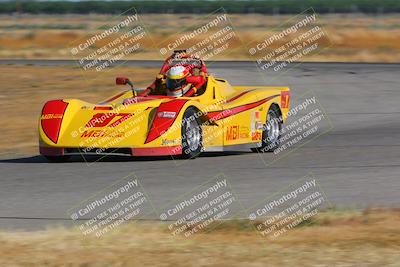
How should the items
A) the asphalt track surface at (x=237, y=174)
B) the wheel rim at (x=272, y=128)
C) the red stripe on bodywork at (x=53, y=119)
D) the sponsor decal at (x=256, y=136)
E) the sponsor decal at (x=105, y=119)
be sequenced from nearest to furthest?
the asphalt track surface at (x=237, y=174) → the sponsor decal at (x=105, y=119) → the red stripe on bodywork at (x=53, y=119) → the sponsor decal at (x=256, y=136) → the wheel rim at (x=272, y=128)

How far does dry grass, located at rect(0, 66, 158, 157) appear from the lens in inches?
748

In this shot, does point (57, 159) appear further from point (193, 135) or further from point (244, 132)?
point (244, 132)

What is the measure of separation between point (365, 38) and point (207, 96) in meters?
43.3

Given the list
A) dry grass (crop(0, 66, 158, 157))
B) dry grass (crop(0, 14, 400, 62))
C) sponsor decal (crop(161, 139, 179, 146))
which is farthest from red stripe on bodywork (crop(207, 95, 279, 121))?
dry grass (crop(0, 14, 400, 62))

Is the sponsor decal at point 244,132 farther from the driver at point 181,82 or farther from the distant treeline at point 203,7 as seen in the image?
the distant treeline at point 203,7

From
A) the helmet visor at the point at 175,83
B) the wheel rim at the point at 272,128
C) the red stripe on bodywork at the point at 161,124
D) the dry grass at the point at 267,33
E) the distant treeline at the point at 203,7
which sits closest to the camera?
the red stripe on bodywork at the point at 161,124

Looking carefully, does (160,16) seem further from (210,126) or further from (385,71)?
(210,126)

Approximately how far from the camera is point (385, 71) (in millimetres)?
33562

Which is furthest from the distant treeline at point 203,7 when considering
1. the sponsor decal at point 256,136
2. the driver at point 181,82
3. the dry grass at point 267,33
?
the driver at point 181,82

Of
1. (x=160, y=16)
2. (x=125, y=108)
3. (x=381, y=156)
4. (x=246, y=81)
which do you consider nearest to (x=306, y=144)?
(x=381, y=156)

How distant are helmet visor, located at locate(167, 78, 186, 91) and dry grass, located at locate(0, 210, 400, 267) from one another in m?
6.16

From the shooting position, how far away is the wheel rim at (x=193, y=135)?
14642 millimetres

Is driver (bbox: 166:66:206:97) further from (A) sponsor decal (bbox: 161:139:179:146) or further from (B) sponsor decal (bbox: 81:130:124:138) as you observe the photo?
(B) sponsor decal (bbox: 81:130:124:138)

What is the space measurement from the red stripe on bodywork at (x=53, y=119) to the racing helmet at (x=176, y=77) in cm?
163
